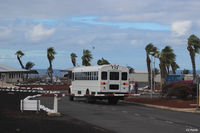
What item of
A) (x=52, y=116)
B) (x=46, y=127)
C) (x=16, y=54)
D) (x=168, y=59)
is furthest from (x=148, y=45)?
(x=16, y=54)

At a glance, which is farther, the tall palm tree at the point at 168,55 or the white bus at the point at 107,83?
the tall palm tree at the point at 168,55

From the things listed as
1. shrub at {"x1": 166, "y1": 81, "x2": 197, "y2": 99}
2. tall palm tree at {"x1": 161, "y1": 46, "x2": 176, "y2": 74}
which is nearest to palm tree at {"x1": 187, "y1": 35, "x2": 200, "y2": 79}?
tall palm tree at {"x1": 161, "y1": 46, "x2": 176, "y2": 74}

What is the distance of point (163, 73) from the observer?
177 ft

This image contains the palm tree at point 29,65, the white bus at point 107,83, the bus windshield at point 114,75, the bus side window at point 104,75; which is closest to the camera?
the white bus at point 107,83

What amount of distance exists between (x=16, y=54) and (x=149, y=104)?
89743 mm

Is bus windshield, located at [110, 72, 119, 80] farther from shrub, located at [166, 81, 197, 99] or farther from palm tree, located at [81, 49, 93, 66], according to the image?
palm tree, located at [81, 49, 93, 66]

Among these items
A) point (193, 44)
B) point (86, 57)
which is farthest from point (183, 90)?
point (86, 57)

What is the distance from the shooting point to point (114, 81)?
31.3 metres

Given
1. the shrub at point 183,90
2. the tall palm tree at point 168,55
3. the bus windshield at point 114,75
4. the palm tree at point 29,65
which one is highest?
the palm tree at point 29,65

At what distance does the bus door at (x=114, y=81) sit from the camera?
31195 mm

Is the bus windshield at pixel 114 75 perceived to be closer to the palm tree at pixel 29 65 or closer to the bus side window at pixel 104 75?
the bus side window at pixel 104 75

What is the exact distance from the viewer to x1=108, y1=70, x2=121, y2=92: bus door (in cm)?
3120

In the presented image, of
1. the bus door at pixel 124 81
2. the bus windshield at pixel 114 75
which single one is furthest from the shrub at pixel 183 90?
the bus windshield at pixel 114 75

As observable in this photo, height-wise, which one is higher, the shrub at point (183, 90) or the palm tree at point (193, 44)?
the palm tree at point (193, 44)
